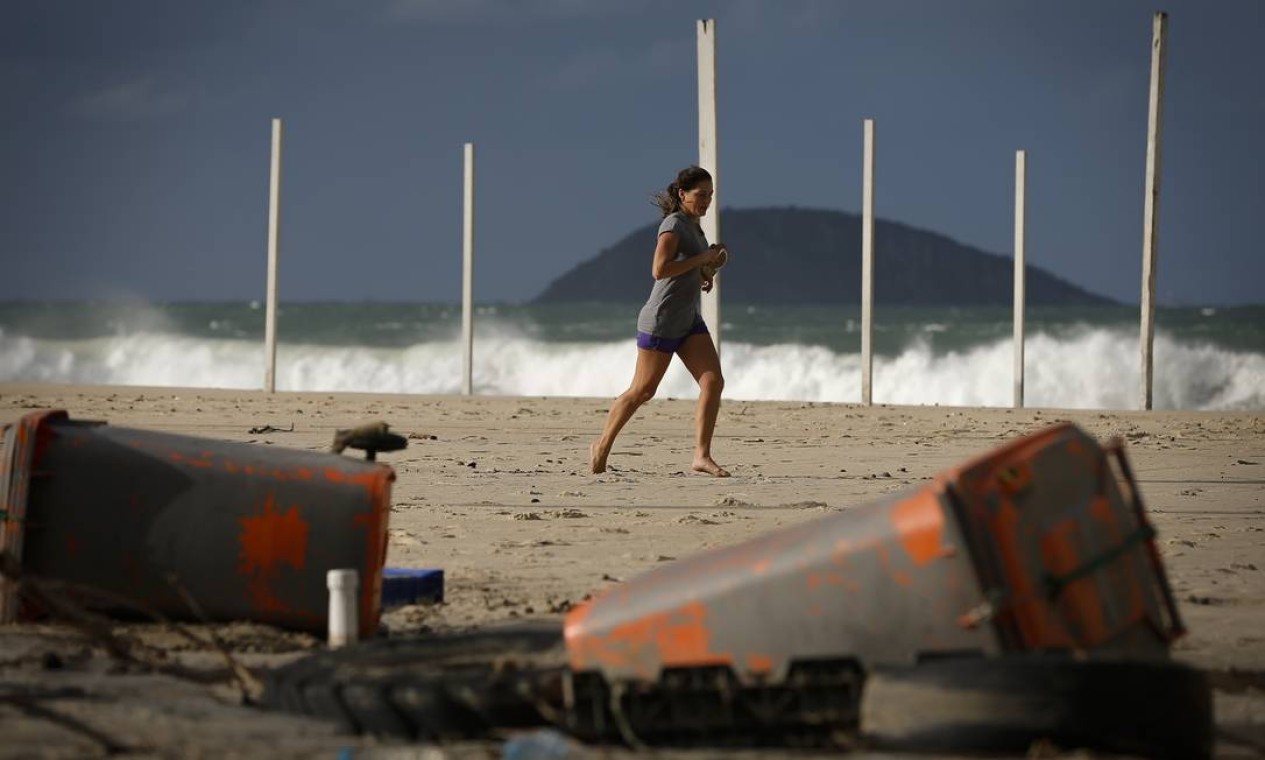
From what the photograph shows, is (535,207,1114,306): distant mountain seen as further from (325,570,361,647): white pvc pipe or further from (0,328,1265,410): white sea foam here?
(325,570,361,647): white pvc pipe

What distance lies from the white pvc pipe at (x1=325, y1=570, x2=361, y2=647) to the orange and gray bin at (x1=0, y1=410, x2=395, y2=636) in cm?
26

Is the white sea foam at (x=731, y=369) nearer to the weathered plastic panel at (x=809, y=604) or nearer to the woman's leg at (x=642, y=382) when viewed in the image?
the woman's leg at (x=642, y=382)

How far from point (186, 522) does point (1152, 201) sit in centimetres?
1743

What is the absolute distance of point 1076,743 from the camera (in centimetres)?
408

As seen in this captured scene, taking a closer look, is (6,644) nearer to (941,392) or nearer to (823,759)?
(823,759)

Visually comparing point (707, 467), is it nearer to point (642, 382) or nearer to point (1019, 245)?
point (642, 382)

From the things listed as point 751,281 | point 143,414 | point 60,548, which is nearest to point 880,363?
point 143,414

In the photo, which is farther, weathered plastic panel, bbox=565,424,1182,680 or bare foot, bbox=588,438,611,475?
bare foot, bbox=588,438,611,475

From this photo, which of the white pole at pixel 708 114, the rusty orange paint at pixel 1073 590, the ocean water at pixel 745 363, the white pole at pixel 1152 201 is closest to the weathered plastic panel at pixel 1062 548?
the rusty orange paint at pixel 1073 590

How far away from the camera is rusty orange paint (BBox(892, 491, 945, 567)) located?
4293 mm

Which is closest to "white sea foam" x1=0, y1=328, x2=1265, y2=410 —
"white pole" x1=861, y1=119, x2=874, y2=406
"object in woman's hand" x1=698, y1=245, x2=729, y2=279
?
"white pole" x1=861, y1=119, x2=874, y2=406

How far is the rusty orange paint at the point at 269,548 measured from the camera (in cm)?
578

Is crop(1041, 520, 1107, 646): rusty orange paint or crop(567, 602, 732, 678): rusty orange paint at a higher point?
crop(1041, 520, 1107, 646): rusty orange paint

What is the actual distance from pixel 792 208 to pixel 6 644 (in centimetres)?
8250
